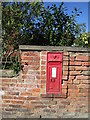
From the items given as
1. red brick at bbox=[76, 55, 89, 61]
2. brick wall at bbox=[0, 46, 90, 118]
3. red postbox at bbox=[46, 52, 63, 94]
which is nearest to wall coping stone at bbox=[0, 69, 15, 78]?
brick wall at bbox=[0, 46, 90, 118]

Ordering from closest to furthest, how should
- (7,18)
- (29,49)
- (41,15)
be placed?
(29,49)
(7,18)
(41,15)

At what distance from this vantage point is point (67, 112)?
321 centimetres

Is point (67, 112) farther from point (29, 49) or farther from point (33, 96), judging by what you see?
point (29, 49)

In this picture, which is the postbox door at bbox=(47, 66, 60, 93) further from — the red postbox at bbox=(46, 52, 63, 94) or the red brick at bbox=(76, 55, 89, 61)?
the red brick at bbox=(76, 55, 89, 61)

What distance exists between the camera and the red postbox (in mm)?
3049

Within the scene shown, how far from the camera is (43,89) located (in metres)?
3.14

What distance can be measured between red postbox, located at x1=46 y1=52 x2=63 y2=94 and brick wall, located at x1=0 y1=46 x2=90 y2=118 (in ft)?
0.26

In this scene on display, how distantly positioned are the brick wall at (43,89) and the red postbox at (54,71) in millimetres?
80

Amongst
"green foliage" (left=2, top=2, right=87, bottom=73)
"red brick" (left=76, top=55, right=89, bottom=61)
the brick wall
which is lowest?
the brick wall

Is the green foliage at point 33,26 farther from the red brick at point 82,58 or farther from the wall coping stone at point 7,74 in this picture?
the red brick at point 82,58

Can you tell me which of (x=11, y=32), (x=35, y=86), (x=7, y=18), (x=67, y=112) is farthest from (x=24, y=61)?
(x=67, y=112)

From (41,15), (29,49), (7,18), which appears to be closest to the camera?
(29,49)

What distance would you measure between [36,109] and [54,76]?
0.79m

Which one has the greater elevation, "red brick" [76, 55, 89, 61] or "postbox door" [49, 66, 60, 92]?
"red brick" [76, 55, 89, 61]
